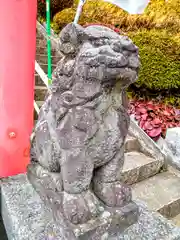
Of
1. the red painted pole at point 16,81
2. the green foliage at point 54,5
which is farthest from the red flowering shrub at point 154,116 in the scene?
the green foliage at point 54,5

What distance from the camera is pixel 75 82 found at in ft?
3.25

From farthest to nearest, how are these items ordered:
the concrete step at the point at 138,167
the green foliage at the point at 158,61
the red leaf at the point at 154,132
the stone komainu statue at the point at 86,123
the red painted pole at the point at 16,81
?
the green foliage at the point at 158,61, the red leaf at the point at 154,132, the concrete step at the point at 138,167, the red painted pole at the point at 16,81, the stone komainu statue at the point at 86,123

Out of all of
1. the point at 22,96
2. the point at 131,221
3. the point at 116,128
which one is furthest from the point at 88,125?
the point at 22,96

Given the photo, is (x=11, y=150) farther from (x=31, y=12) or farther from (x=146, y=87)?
(x=146, y=87)

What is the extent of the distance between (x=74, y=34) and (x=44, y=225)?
2.49 ft

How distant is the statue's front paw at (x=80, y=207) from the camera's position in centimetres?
105

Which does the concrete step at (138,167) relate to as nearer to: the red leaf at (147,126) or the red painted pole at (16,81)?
the red leaf at (147,126)

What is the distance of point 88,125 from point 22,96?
0.63 metres

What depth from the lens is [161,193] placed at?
8.06 feet

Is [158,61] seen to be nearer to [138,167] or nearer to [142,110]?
[142,110]

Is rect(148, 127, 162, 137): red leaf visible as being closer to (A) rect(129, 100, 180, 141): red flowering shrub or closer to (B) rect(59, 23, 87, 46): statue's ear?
(A) rect(129, 100, 180, 141): red flowering shrub

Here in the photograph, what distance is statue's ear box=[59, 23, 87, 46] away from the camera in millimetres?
974

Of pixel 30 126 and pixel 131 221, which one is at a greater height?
pixel 30 126

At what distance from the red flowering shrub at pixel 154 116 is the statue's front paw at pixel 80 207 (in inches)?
79.1
